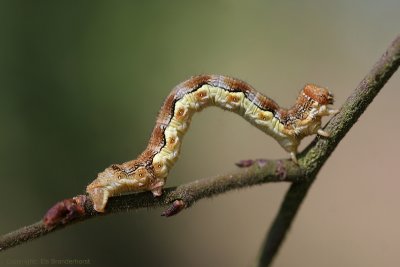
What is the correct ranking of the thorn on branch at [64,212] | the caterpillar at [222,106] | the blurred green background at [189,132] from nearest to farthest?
1. the thorn on branch at [64,212]
2. the caterpillar at [222,106]
3. the blurred green background at [189,132]

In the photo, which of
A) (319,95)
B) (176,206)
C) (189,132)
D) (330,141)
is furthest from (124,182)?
(189,132)

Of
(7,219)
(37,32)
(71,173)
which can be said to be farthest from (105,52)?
(7,219)

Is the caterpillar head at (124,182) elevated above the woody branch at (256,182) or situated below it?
below

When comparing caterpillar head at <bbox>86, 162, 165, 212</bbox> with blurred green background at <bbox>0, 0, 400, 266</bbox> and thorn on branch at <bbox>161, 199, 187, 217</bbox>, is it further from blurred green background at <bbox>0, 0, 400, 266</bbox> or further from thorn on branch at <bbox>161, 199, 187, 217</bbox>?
blurred green background at <bbox>0, 0, 400, 266</bbox>

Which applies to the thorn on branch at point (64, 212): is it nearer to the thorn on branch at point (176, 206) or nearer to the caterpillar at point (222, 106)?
the thorn on branch at point (176, 206)

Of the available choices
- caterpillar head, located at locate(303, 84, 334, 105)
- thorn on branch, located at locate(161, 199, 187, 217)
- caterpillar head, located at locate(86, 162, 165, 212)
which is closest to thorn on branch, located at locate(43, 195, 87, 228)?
caterpillar head, located at locate(86, 162, 165, 212)

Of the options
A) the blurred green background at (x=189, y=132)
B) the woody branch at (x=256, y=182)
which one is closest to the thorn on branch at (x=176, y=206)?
the woody branch at (x=256, y=182)
